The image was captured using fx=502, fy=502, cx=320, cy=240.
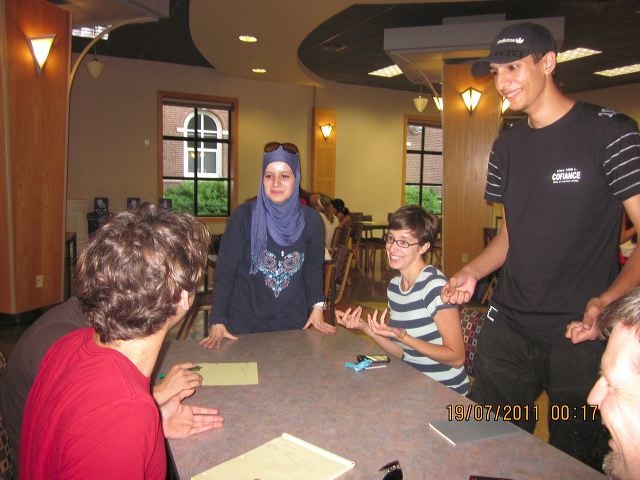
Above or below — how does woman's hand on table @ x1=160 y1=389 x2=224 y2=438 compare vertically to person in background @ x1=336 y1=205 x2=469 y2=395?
below

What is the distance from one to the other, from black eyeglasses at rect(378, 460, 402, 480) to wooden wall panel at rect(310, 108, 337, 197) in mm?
10413

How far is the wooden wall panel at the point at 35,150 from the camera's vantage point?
4.88 metres

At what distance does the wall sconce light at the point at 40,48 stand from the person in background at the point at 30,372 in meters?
4.50

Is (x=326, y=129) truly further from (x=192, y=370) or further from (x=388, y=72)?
(x=192, y=370)

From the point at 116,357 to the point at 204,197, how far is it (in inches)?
397

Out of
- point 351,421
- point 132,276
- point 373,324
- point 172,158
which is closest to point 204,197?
point 172,158

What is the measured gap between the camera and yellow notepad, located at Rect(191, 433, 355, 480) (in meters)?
1.10

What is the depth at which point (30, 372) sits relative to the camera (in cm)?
142

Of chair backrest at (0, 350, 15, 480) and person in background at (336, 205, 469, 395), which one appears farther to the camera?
person in background at (336, 205, 469, 395)

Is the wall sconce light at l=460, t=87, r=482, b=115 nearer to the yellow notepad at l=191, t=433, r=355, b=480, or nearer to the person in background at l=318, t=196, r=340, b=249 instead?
the person in background at l=318, t=196, r=340, b=249

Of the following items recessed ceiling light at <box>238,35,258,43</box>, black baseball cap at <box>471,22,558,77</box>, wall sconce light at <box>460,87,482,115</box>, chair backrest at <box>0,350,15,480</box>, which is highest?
recessed ceiling light at <box>238,35,258,43</box>

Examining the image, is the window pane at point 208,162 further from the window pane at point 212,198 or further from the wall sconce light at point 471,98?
the wall sconce light at point 471,98

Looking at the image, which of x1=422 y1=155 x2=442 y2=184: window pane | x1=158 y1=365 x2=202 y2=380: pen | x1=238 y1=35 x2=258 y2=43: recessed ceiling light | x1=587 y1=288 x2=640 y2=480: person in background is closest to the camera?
x1=587 y1=288 x2=640 y2=480: person in background

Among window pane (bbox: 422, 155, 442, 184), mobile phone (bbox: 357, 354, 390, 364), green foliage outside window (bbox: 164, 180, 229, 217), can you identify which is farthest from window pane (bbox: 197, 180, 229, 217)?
mobile phone (bbox: 357, 354, 390, 364)
